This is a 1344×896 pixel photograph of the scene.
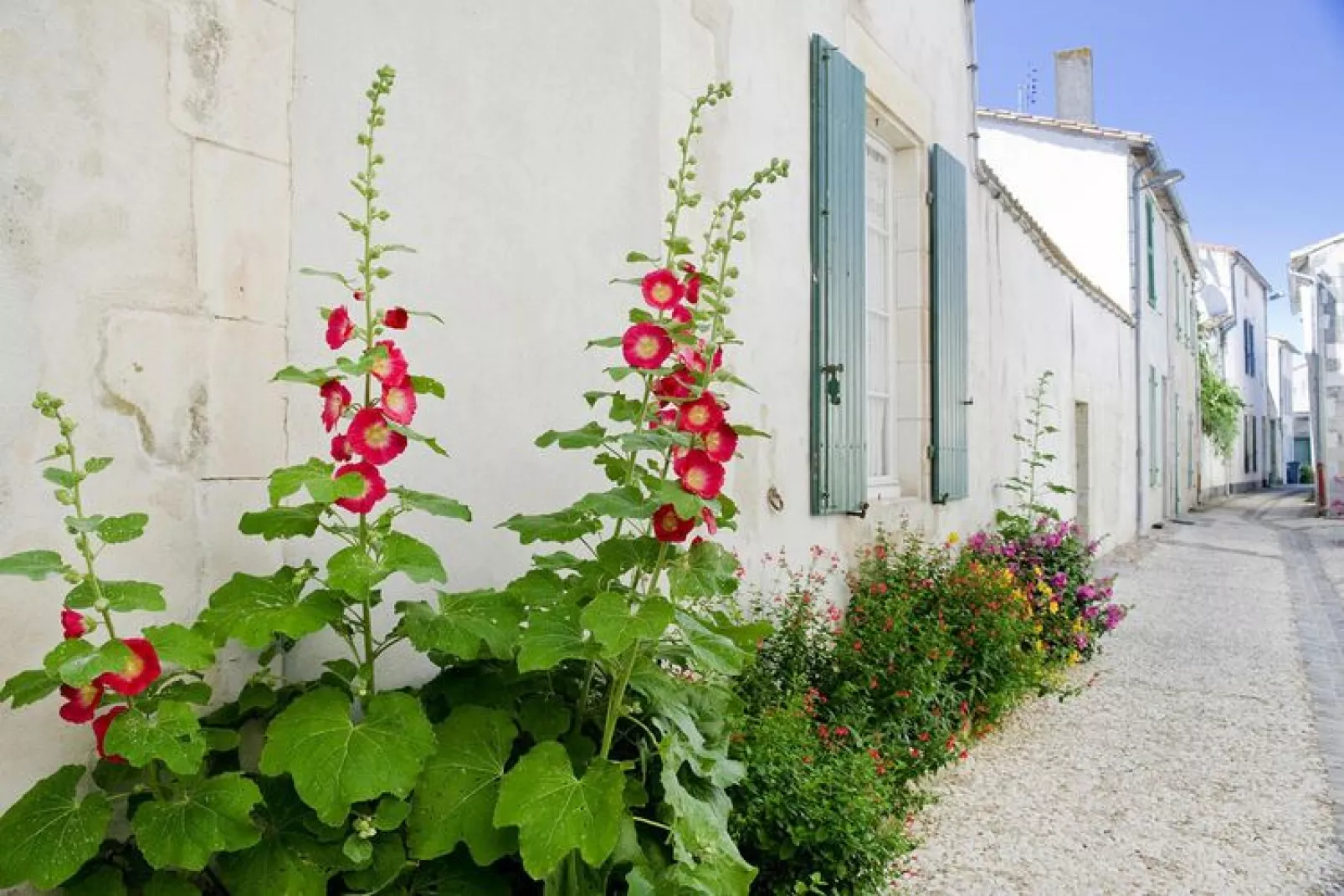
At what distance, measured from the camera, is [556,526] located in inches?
74.2

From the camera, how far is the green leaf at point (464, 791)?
1.54 meters

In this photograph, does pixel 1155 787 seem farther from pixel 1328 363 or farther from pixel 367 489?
pixel 1328 363

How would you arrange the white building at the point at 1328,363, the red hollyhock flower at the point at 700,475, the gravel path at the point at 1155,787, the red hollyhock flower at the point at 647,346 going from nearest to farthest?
1. the red hollyhock flower at the point at 700,475
2. the red hollyhock flower at the point at 647,346
3. the gravel path at the point at 1155,787
4. the white building at the point at 1328,363

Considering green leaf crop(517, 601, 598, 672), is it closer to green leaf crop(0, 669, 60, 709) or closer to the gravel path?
green leaf crop(0, 669, 60, 709)

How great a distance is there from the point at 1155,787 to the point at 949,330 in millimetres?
2613

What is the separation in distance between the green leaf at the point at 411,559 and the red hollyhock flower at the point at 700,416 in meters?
0.50

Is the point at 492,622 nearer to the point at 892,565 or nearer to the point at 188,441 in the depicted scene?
the point at 188,441

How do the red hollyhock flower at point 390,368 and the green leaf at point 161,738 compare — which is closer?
the green leaf at point 161,738

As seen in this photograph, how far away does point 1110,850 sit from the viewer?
307 centimetres


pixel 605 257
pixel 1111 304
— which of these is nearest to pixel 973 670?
pixel 605 257

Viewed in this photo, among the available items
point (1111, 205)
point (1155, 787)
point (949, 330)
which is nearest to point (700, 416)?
point (1155, 787)

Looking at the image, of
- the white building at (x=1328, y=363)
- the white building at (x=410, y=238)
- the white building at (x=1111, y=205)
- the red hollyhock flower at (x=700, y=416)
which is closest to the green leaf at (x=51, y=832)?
the white building at (x=410, y=238)

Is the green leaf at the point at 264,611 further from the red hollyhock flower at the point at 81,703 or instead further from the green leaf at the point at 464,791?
the green leaf at the point at 464,791

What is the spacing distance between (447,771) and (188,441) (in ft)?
2.54
